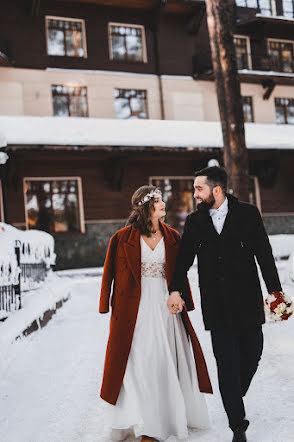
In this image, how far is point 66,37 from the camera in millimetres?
17844

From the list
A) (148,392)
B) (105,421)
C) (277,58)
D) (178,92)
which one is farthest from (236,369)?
(277,58)

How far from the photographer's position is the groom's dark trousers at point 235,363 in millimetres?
2926

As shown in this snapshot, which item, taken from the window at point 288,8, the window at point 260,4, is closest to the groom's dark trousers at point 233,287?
the window at point 260,4

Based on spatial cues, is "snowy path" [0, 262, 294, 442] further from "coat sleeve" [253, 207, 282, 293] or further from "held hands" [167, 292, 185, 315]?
"coat sleeve" [253, 207, 282, 293]

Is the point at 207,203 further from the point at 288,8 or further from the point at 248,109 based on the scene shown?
the point at 288,8

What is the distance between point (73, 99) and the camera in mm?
17797

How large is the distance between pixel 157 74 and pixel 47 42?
434 centimetres

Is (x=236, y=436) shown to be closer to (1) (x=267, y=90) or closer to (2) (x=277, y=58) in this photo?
(1) (x=267, y=90)

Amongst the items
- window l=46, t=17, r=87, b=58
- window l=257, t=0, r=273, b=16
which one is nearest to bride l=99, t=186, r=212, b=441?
window l=46, t=17, r=87, b=58

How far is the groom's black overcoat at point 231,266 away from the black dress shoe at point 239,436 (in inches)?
24.6

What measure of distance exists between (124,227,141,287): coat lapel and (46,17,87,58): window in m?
15.9

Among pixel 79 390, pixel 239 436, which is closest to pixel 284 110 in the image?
pixel 79 390

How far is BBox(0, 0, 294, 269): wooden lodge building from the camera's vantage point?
1583 cm

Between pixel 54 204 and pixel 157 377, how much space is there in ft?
46.1
